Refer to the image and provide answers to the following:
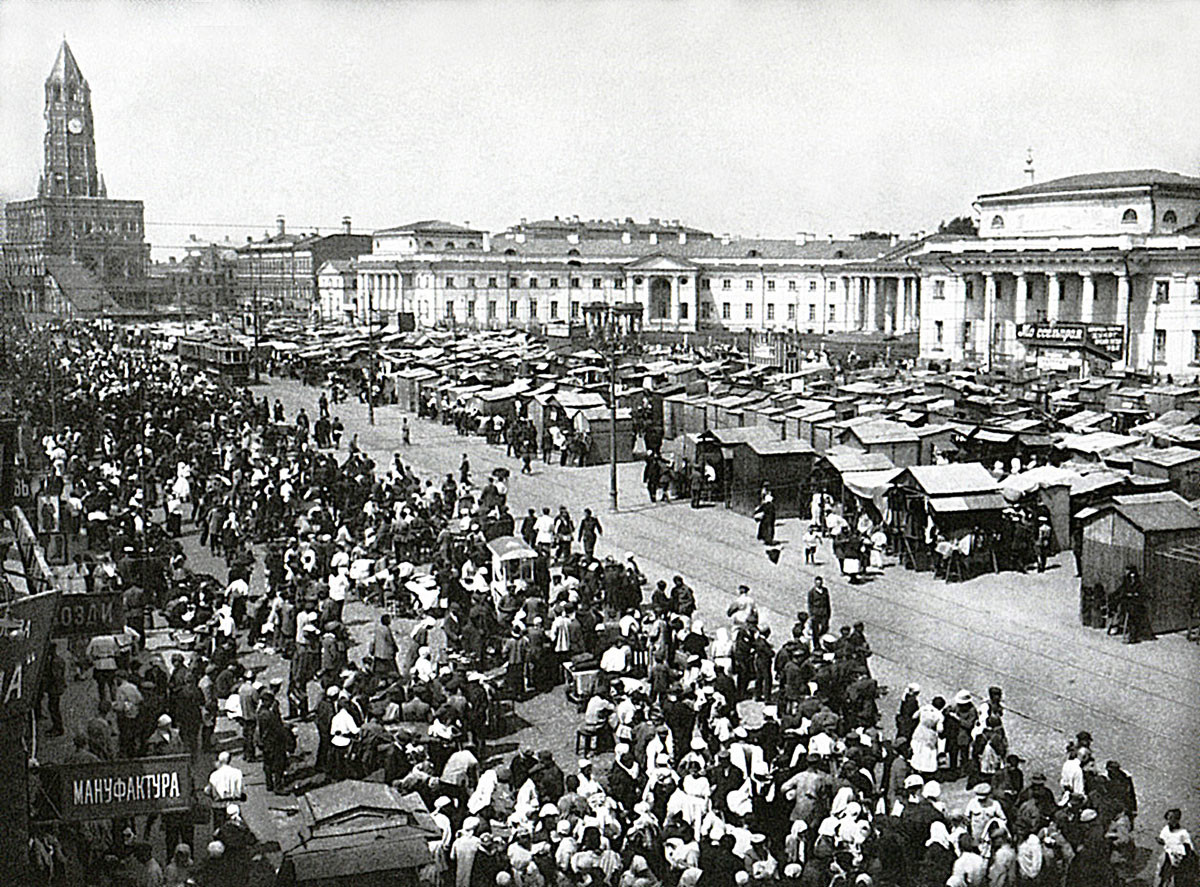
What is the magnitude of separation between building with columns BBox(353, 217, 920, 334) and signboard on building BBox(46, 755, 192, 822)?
90.1 m

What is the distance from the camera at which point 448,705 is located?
14.7 meters

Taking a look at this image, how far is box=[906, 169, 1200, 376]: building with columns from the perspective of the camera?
2520 inches

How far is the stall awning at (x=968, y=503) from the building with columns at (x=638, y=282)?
75.6 m

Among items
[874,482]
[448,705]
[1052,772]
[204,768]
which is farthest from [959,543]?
[204,768]

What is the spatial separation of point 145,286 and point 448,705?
452 ft

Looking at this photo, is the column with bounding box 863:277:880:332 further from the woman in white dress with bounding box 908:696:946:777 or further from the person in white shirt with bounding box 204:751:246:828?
the person in white shirt with bounding box 204:751:246:828

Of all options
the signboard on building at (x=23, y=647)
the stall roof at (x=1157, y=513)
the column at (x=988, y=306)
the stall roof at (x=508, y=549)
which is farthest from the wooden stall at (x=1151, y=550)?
the column at (x=988, y=306)

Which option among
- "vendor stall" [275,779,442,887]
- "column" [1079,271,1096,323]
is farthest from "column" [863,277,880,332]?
"vendor stall" [275,779,442,887]

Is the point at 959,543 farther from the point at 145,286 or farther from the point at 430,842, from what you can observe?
the point at 145,286

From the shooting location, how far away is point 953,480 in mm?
24078

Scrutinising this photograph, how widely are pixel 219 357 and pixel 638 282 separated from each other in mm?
48392

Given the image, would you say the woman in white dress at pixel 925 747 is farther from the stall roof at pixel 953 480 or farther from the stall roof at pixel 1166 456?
the stall roof at pixel 1166 456

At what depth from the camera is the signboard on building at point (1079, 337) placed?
181ft

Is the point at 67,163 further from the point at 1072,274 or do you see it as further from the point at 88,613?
the point at 88,613
